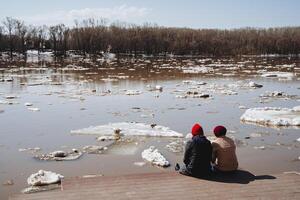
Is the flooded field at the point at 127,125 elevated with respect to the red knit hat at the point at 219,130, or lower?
lower

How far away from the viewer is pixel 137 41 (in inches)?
2968

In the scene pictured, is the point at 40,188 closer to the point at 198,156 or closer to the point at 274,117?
the point at 198,156

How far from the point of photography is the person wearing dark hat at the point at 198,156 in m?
6.91

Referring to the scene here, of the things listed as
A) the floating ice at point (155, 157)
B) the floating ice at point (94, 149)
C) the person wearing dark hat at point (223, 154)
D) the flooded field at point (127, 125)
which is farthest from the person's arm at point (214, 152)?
the floating ice at point (94, 149)

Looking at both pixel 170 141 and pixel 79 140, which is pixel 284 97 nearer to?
pixel 170 141

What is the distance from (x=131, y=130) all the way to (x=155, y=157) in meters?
2.92

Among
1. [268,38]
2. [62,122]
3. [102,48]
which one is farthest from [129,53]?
[62,122]

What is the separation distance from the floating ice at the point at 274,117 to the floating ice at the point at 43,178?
7.44m

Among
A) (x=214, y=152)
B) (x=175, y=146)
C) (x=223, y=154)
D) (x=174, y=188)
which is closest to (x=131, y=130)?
(x=175, y=146)

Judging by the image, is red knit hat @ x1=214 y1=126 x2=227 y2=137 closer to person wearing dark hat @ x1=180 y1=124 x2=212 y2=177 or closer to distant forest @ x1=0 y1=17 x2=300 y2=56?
person wearing dark hat @ x1=180 y1=124 x2=212 y2=177

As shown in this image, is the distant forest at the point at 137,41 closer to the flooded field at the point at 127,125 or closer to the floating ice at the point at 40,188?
the flooded field at the point at 127,125

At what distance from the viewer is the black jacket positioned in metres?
6.91

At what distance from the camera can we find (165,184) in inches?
260

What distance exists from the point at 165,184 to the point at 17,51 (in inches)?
2808
